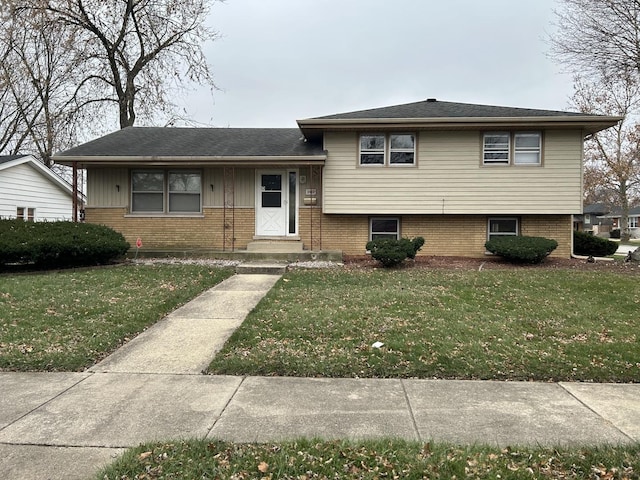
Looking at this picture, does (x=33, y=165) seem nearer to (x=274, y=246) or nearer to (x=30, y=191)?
(x=30, y=191)

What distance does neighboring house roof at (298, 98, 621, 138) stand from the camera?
12.5 m

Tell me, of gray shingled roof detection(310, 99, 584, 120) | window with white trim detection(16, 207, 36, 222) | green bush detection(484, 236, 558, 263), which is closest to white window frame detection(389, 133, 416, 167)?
gray shingled roof detection(310, 99, 584, 120)

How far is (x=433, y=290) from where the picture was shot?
8.48 metres

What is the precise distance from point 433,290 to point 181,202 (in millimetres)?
9134

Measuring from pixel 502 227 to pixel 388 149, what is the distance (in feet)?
14.6

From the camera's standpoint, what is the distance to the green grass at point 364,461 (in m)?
2.84

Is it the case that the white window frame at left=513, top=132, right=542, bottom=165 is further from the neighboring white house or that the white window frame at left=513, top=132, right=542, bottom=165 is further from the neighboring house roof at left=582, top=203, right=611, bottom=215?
the neighboring house roof at left=582, top=203, right=611, bottom=215

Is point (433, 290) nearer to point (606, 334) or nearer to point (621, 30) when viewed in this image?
point (606, 334)

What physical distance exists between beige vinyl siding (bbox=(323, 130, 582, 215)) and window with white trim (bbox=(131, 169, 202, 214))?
14.3 ft

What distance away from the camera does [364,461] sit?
2984 millimetres

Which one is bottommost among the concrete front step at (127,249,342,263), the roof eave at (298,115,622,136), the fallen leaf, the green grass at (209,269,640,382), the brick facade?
the fallen leaf

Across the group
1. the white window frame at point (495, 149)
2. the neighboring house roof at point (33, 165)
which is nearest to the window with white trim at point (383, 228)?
the white window frame at point (495, 149)

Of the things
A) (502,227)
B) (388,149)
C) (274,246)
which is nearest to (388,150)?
(388,149)

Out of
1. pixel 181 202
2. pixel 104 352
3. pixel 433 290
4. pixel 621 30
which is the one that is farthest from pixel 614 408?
pixel 621 30
